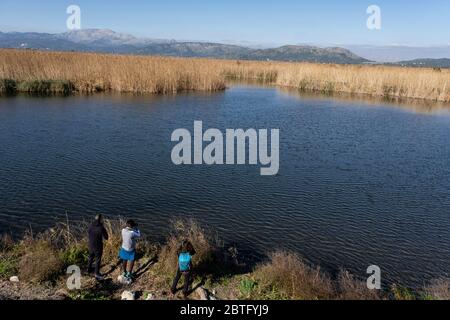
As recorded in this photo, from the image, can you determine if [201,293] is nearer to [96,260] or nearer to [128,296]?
[128,296]

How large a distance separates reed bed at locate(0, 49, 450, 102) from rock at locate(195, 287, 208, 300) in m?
29.7

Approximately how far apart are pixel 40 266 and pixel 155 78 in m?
30.6

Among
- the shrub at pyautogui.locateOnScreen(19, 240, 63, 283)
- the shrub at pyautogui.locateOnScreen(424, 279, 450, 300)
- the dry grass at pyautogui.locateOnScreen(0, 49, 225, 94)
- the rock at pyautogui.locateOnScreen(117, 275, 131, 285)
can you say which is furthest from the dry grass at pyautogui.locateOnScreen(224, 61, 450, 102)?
the shrub at pyautogui.locateOnScreen(19, 240, 63, 283)

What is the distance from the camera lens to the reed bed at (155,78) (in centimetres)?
3441

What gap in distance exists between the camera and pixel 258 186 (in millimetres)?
15375

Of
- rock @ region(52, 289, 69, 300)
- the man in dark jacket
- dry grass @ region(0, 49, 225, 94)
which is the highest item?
dry grass @ region(0, 49, 225, 94)

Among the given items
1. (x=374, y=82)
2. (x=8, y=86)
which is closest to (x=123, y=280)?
(x=8, y=86)

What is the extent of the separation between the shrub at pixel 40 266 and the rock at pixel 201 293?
2856 millimetres

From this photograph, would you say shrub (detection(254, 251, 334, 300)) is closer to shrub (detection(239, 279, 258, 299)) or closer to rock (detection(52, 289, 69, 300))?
shrub (detection(239, 279, 258, 299))

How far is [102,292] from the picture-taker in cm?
812

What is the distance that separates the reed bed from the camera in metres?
34.4

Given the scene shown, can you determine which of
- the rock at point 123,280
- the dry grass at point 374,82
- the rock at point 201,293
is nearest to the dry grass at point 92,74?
the dry grass at point 374,82

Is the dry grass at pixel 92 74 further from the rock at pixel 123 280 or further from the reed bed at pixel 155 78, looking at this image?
the rock at pixel 123 280
